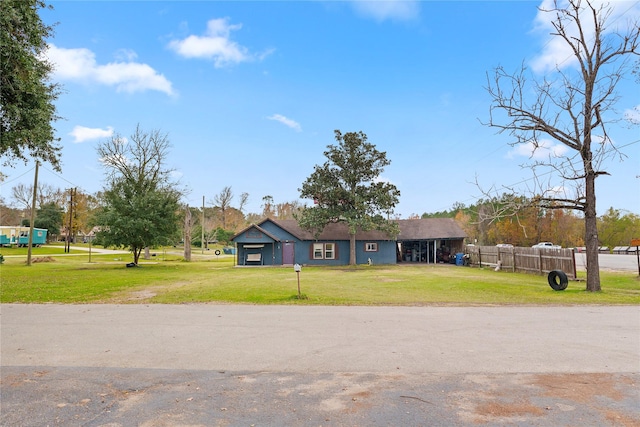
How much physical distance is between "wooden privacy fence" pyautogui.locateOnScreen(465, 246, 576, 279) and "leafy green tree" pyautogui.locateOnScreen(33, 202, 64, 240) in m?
63.9

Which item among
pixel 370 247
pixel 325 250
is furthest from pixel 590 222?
pixel 325 250

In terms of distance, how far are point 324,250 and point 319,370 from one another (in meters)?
28.4

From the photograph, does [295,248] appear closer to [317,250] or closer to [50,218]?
[317,250]

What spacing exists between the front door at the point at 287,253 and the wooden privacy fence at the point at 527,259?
1493 cm

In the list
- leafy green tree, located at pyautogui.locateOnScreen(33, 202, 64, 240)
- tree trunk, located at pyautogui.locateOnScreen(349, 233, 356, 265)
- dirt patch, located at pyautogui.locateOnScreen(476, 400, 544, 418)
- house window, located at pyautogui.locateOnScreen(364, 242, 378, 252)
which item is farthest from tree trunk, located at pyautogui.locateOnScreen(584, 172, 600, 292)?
leafy green tree, located at pyautogui.locateOnScreen(33, 202, 64, 240)

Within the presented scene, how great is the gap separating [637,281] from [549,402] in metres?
18.6

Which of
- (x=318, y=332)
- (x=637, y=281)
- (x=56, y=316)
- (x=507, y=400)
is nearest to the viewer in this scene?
(x=507, y=400)

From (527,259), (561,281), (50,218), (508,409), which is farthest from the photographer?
(50,218)

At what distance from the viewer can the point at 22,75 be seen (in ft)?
34.1

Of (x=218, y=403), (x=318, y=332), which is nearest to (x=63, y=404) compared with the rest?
(x=218, y=403)

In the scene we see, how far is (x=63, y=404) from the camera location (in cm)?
423

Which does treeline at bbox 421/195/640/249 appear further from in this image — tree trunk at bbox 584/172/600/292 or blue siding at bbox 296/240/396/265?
tree trunk at bbox 584/172/600/292

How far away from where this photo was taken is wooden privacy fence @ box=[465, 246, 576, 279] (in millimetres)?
20000

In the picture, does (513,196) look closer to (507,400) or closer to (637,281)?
(637,281)
